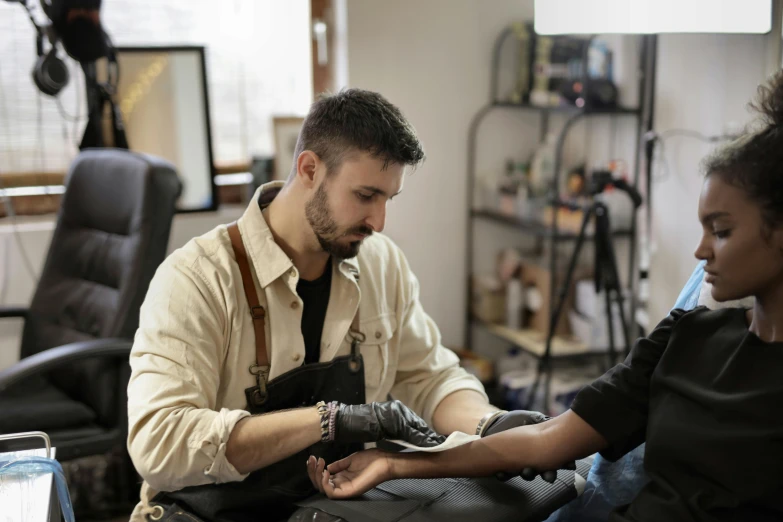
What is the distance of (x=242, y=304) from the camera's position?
143cm

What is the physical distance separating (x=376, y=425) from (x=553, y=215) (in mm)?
1613

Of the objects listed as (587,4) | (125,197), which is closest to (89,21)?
(125,197)

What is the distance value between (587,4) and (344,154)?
1.88 ft

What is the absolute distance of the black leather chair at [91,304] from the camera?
1996 mm

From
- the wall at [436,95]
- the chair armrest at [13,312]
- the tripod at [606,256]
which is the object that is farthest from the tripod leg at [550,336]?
the chair armrest at [13,312]

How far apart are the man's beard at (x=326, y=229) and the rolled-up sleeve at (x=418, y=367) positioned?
0.23 metres

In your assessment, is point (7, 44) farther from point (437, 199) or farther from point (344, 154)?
point (344, 154)

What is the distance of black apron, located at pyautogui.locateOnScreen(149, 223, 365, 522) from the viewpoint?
132 centimetres

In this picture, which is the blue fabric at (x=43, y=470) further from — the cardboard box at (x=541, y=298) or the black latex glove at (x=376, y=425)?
the cardboard box at (x=541, y=298)

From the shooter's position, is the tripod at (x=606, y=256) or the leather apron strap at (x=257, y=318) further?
the tripod at (x=606, y=256)

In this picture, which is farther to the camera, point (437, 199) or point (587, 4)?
point (437, 199)

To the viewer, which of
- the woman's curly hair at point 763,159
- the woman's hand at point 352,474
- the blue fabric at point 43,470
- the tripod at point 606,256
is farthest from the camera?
the tripod at point 606,256

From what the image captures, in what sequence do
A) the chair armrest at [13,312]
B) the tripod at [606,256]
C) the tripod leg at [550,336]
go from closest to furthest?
the chair armrest at [13,312] < the tripod at [606,256] < the tripod leg at [550,336]

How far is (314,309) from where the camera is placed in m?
1.54
